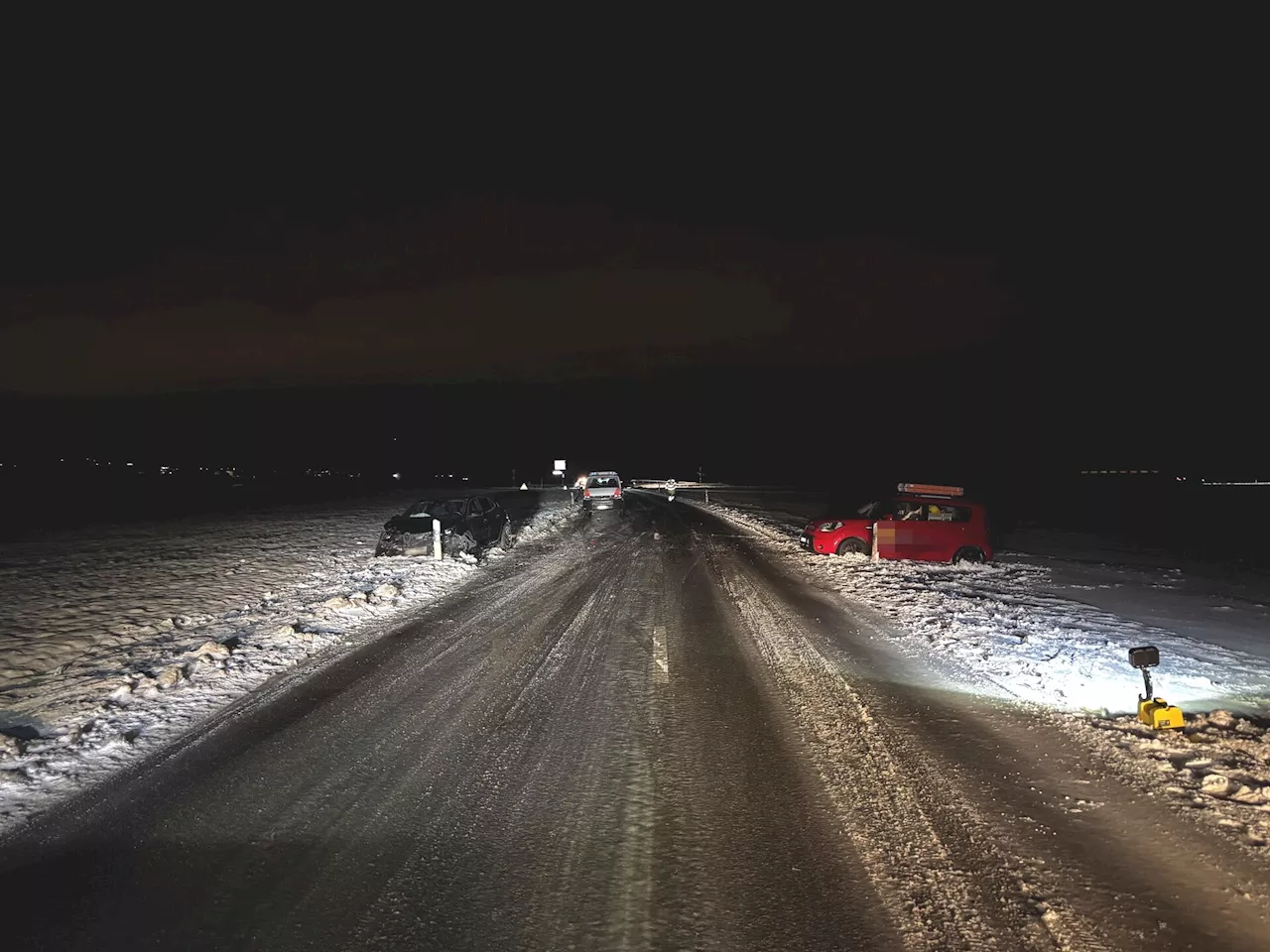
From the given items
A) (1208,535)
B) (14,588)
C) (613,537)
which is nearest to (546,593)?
(613,537)

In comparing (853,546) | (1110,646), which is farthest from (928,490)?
(1110,646)

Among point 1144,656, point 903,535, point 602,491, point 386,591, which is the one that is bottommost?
point 386,591

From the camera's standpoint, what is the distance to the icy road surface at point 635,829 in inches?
140

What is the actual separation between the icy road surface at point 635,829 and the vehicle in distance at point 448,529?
29.4 ft

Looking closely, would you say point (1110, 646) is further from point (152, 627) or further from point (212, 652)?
point (152, 627)

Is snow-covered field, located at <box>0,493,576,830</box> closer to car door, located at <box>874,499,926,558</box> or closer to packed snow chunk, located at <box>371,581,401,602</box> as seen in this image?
packed snow chunk, located at <box>371,581,401,602</box>

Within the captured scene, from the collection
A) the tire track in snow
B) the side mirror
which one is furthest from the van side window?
the side mirror

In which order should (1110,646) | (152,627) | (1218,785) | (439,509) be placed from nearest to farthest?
(1218,785)
(1110,646)
(152,627)
(439,509)

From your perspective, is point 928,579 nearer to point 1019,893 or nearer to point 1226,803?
point 1226,803

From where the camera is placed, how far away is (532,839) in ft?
14.2

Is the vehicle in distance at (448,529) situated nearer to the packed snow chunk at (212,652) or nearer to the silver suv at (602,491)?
the packed snow chunk at (212,652)

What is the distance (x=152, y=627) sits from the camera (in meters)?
10.5

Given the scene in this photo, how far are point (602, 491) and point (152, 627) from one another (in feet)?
80.1

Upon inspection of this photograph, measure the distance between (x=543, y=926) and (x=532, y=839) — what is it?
827 mm
